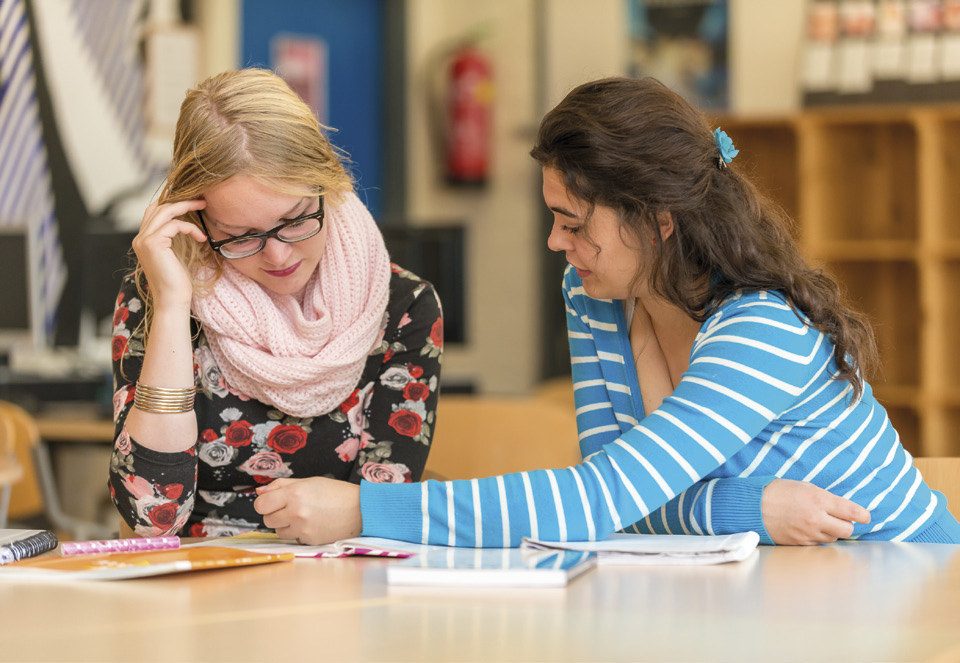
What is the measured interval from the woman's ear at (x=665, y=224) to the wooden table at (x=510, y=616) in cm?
43

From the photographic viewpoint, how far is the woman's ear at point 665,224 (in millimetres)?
1311

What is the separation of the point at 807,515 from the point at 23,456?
251 cm

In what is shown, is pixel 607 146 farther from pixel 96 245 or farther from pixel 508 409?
pixel 96 245

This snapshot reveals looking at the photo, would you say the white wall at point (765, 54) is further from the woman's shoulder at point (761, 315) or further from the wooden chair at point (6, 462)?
the woman's shoulder at point (761, 315)

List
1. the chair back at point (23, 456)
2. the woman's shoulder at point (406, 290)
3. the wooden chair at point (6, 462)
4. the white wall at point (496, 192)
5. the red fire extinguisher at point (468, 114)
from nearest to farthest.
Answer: the woman's shoulder at point (406, 290)
the wooden chair at point (6, 462)
the chair back at point (23, 456)
the red fire extinguisher at point (468, 114)
the white wall at point (496, 192)

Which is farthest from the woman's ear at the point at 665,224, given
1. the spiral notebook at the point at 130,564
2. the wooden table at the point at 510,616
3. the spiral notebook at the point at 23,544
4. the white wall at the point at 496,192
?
the white wall at the point at 496,192

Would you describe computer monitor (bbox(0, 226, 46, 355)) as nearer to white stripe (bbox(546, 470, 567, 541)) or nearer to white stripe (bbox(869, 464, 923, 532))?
white stripe (bbox(546, 470, 567, 541))

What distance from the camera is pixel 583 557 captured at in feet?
3.44

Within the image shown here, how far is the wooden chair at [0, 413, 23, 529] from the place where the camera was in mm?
2809

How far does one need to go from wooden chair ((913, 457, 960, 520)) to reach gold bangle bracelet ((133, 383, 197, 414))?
0.99 m

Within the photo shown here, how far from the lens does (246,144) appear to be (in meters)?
1.37

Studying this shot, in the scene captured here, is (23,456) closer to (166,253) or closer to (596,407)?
(166,253)

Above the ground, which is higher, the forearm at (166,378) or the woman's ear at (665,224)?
the woman's ear at (665,224)

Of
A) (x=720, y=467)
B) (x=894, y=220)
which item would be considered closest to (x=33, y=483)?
(x=720, y=467)
